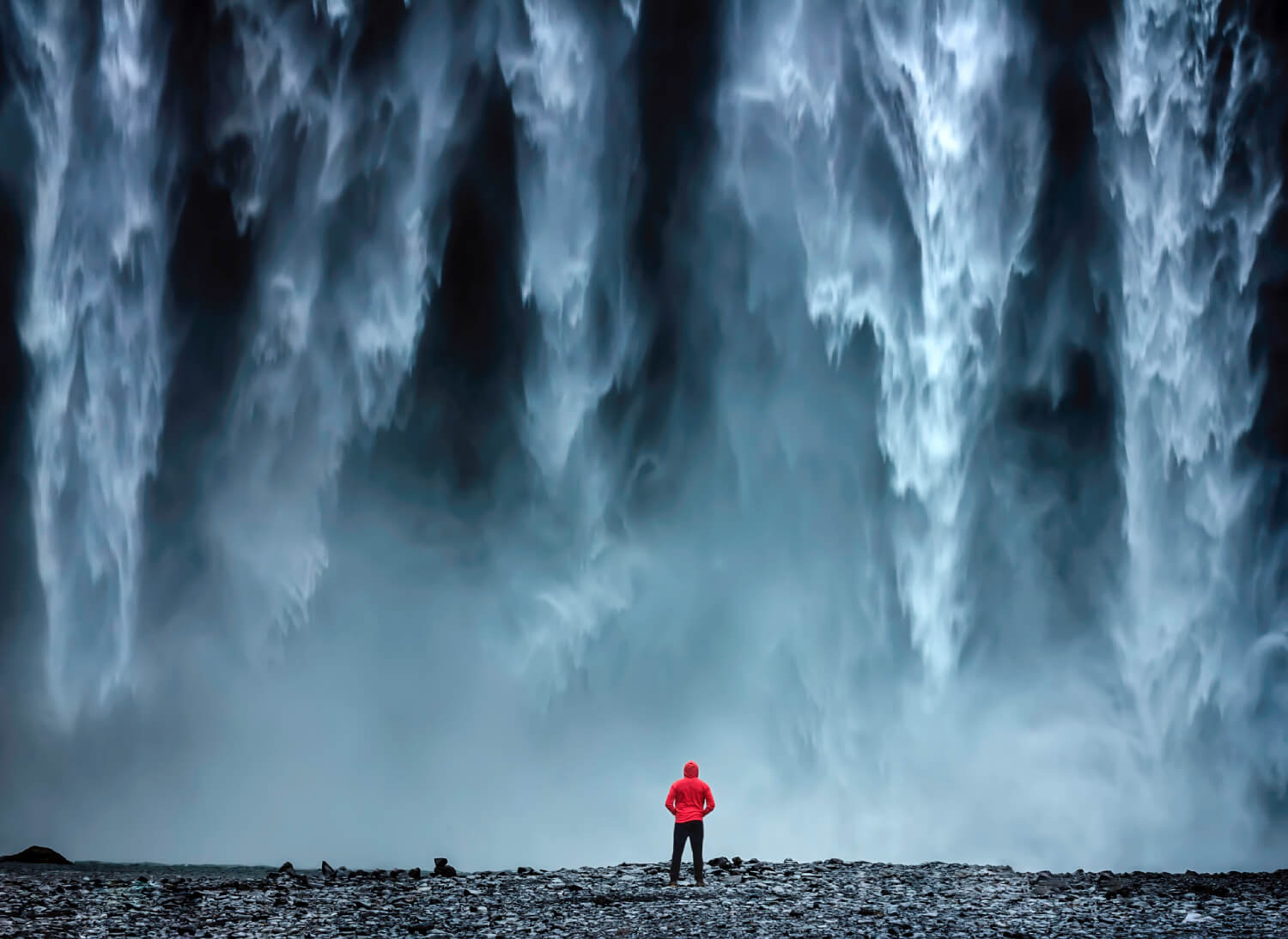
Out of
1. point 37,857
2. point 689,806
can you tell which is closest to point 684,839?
point 689,806

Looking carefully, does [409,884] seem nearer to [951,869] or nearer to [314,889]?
[314,889]

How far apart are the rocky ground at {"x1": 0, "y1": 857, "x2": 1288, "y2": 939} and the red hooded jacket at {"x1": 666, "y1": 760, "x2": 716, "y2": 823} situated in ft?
4.69

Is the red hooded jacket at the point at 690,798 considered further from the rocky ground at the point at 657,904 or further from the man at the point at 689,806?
the rocky ground at the point at 657,904

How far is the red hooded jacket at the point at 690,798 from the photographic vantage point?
19.2 meters

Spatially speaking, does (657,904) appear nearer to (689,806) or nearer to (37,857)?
(689,806)

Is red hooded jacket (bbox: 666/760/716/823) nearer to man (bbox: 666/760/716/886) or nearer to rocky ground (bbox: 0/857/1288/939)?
man (bbox: 666/760/716/886)

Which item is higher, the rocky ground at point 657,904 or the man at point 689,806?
the man at point 689,806

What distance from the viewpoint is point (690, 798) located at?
1919 centimetres

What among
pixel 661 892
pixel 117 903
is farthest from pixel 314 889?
pixel 661 892

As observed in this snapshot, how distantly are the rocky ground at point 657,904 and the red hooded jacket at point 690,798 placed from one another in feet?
4.69

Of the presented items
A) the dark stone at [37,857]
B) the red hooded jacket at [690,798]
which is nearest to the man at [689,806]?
the red hooded jacket at [690,798]

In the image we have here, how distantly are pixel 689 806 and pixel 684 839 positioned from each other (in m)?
0.68

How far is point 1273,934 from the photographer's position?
15133 mm

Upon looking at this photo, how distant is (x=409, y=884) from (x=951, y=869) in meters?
11.4
